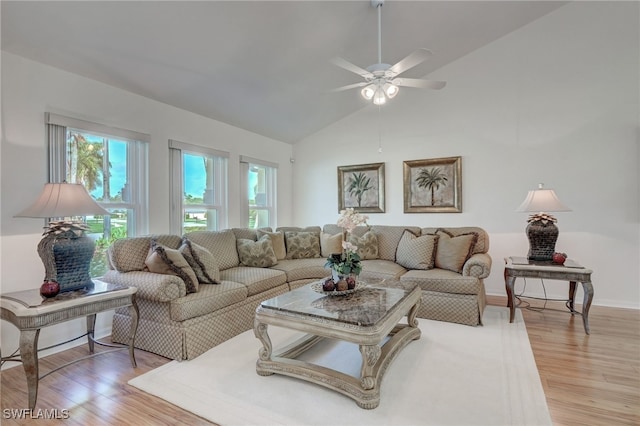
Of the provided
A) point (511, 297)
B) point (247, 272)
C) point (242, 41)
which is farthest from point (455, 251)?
point (242, 41)

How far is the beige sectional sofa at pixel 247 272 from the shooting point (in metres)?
2.61

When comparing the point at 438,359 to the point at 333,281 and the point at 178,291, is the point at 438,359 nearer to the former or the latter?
the point at 333,281

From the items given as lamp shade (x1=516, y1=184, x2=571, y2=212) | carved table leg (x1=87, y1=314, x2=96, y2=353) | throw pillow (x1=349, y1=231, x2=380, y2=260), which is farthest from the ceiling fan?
carved table leg (x1=87, y1=314, x2=96, y2=353)

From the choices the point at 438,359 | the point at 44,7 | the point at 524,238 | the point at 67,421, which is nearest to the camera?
the point at 67,421

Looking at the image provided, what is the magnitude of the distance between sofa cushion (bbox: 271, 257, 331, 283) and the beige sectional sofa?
0.01 metres

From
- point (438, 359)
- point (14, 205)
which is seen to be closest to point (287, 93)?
point (14, 205)

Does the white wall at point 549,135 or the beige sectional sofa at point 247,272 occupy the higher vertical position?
the white wall at point 549,135

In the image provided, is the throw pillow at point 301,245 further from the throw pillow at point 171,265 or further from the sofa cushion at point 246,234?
the throw pillow at point 171,265

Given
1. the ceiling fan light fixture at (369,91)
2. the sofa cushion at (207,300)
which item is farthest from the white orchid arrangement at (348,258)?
the ceiling fan light fixture at (369,91)

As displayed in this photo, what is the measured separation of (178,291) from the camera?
2.56 m

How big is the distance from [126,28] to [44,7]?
Answer: 20.0 inches

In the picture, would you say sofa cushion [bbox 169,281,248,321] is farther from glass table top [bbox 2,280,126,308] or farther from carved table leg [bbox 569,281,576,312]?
carved table leg [bbox 569,281,576,312]

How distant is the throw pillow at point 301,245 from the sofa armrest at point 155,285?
6.60 feet

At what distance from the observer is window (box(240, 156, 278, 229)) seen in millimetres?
4984
